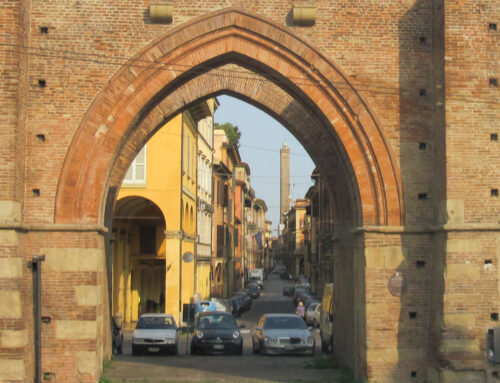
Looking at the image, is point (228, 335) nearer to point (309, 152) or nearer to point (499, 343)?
point (309, 152)

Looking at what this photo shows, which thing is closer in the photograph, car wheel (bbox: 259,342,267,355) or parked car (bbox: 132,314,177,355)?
car wheel (bbox: 259,342,267,355)

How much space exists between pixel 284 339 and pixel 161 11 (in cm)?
1038

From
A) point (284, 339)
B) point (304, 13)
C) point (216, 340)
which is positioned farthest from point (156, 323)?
point (304, 13)

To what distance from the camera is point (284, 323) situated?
2472 centimetres

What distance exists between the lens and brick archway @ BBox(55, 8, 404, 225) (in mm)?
16844

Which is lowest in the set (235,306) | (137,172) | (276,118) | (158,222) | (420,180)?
(235,306)

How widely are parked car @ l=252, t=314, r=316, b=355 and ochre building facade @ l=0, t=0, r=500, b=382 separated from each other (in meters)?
6.13

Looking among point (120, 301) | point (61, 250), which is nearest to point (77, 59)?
point (61, 250)

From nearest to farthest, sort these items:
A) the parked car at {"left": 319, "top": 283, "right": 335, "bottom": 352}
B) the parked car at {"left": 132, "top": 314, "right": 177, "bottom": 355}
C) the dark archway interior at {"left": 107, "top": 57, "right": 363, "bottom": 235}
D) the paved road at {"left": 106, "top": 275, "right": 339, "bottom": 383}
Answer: the paved road at {"left": 106, "top": 275, "right": 339, "bottom": 383}, the dark archway interior at {"left": 107, "top": 57, "right": 363, "bottom": 235}, the parked car at {"left": 132, "top": 314, "right": 177, "bottom": 355}, the parked car at {"left": 319, "top": 283, "right": 335, "bottom": 352}

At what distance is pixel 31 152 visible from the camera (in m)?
16.7

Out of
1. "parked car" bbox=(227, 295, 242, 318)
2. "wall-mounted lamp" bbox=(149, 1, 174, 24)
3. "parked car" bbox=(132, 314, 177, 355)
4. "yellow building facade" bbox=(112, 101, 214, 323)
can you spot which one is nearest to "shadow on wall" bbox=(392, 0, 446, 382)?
"wall-mounted lamp" bbox=(149, 1, 174, 24)

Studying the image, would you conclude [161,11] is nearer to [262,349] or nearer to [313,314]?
[262,349]

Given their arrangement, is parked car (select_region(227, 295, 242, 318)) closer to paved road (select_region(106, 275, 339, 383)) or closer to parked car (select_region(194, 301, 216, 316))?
parked car (select_region(194, 301, 216, 316))

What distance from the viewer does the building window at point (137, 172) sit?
34.5 meters
